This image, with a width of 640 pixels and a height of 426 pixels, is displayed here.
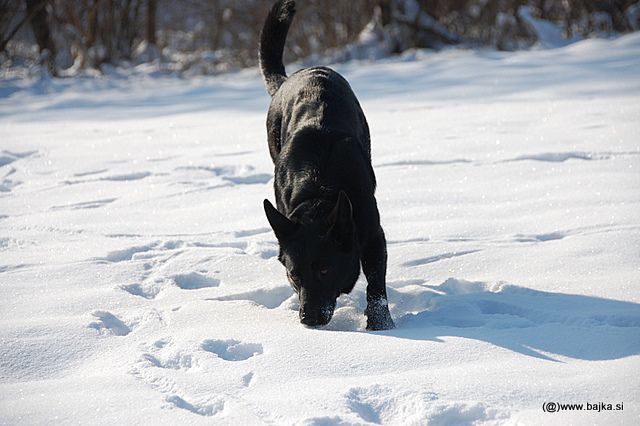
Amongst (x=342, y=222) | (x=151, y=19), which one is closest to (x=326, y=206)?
(x=342, y=222)

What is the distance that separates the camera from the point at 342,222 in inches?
130

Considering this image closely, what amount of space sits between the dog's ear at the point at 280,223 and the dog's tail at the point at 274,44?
78.7 inches

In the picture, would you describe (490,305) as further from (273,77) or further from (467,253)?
(273,77)

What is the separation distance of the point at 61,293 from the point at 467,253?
2040 mm

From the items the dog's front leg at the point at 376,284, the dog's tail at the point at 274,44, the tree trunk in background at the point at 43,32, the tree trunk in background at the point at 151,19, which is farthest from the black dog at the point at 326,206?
the tree trunk in background at the point at 151,19

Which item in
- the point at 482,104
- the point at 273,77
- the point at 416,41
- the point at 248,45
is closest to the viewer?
the point at 273,77

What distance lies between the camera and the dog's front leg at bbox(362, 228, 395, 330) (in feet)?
11.0

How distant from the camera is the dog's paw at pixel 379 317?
10.9 feet

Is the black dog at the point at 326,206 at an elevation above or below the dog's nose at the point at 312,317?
above

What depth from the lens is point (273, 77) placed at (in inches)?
207

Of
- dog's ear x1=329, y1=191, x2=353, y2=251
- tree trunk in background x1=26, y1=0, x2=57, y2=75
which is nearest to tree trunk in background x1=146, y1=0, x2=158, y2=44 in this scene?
tree trunk in background x1=26, y1=0, x2=57, y2=75

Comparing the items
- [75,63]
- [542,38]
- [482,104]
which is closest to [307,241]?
[482,104]

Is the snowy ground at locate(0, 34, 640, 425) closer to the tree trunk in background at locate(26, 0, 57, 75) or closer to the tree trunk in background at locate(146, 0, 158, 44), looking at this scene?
the tree trunk in background at locate(26, 0, 57, 75)

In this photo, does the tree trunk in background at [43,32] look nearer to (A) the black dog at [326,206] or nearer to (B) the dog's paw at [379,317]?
(A) the black dog at [326,206]
